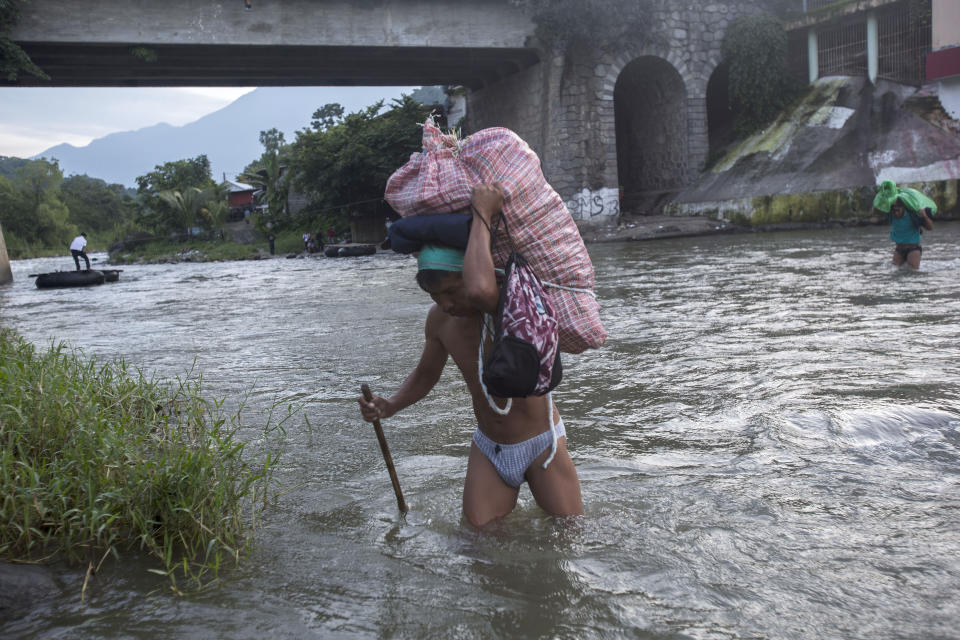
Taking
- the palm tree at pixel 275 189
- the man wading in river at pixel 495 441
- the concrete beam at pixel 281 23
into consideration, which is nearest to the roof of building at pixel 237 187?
the palm tree at pixel 275 189

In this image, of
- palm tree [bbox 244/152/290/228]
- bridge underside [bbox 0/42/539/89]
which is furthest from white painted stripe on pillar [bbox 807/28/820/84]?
palm tree [bbox 244/152/290/228]

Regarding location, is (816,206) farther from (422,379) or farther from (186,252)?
(186,252)

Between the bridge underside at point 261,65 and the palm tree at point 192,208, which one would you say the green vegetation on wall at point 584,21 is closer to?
the bridge underside at point 261,65

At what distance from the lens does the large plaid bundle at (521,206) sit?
2.60 meters

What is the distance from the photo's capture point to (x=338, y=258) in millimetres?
28312

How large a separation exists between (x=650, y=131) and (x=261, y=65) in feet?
44.8

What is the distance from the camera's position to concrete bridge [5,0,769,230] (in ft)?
64.5

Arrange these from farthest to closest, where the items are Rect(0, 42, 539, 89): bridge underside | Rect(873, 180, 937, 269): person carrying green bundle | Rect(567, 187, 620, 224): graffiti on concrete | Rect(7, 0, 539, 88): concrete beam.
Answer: Rect(567, 187, 620, 224): graffiti on concrete
Rect(0, 42, 539, 89): bridge underside
Rect(7, 0, 539, 88): concrete beam
Rect(873, 180, 937, 269): person carrying green bundle

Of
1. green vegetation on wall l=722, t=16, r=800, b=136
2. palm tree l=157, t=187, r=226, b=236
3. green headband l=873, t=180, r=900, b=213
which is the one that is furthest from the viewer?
palm tree l=157, t=187, r=226, b=236

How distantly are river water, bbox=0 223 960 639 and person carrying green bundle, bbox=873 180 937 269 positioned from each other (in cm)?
197

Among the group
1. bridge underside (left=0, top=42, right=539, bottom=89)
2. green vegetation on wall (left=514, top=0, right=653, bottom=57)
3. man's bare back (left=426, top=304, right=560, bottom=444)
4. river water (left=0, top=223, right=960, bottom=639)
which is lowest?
river water (left=0, top=223, right=960, bottom=639)

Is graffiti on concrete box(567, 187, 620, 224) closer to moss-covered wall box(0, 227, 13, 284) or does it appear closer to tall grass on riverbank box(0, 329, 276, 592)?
moss-covered wall box(0, 227, 13, 284)

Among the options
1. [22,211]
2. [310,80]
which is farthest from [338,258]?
[22,211]

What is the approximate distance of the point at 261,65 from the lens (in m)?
23.0
